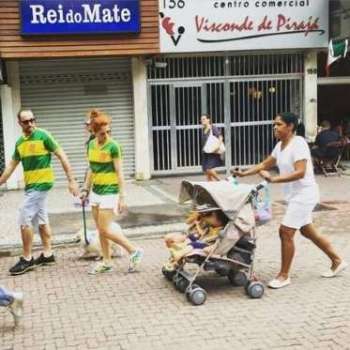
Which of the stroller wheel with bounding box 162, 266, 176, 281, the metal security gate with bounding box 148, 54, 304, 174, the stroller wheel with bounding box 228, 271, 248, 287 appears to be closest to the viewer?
the stroller wheel with bounding box 228, 271, 248, 287

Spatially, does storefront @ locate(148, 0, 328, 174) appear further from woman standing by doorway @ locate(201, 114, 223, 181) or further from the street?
the street

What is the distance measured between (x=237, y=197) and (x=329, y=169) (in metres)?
9.32

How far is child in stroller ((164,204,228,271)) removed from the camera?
6242mm

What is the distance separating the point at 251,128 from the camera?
51.5ft

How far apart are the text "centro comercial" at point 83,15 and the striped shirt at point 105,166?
7238 mm

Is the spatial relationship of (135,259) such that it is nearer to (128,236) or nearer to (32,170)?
(32,170)

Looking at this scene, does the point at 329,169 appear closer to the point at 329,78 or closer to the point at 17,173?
the point at 329,78

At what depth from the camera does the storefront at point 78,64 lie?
13.5 meters

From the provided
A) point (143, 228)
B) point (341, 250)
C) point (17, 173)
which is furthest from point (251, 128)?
point (341, 250)

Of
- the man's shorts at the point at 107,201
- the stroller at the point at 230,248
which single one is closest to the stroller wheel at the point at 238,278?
the stroller at the point at 230,248

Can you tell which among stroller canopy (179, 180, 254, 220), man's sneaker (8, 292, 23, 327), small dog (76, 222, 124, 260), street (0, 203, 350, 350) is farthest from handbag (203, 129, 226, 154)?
man's sneaker (8, 292, 23, 327)

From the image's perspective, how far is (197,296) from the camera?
5934mm

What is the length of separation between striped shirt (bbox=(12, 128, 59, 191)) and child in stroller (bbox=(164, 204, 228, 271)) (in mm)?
1787

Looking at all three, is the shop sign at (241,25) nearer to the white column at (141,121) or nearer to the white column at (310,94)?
the white column at (310,94)
